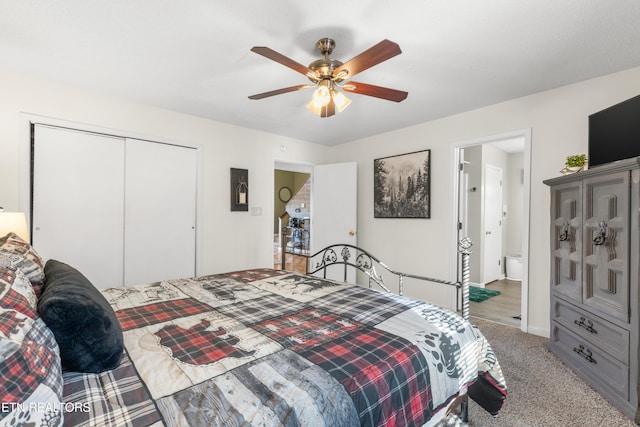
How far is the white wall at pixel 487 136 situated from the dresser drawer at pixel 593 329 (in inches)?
18.2

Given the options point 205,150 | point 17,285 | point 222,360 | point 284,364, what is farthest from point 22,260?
point 205,150

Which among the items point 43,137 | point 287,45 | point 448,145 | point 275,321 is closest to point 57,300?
point 275,321

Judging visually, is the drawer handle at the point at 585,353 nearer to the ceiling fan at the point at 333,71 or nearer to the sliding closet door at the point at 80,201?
the ceiling fan at the point at 333,71

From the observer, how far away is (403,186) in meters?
4.00

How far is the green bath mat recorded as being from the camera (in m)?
4.08

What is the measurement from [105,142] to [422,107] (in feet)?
11.0

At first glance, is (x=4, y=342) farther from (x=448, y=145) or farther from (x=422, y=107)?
(x=448, y=145)

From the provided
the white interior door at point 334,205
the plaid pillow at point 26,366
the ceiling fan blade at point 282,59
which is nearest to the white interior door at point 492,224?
the white interior door at point 334,205

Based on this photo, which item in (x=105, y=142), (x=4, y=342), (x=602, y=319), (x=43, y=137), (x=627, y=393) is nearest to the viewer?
(x=4, y=342)

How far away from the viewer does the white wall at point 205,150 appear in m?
2.51

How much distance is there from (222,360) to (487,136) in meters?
3.38

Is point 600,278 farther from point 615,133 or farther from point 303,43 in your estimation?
point 303,43

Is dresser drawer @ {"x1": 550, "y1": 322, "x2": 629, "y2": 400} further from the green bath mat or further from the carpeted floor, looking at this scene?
the green bath mat

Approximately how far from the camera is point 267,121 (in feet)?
12.2
